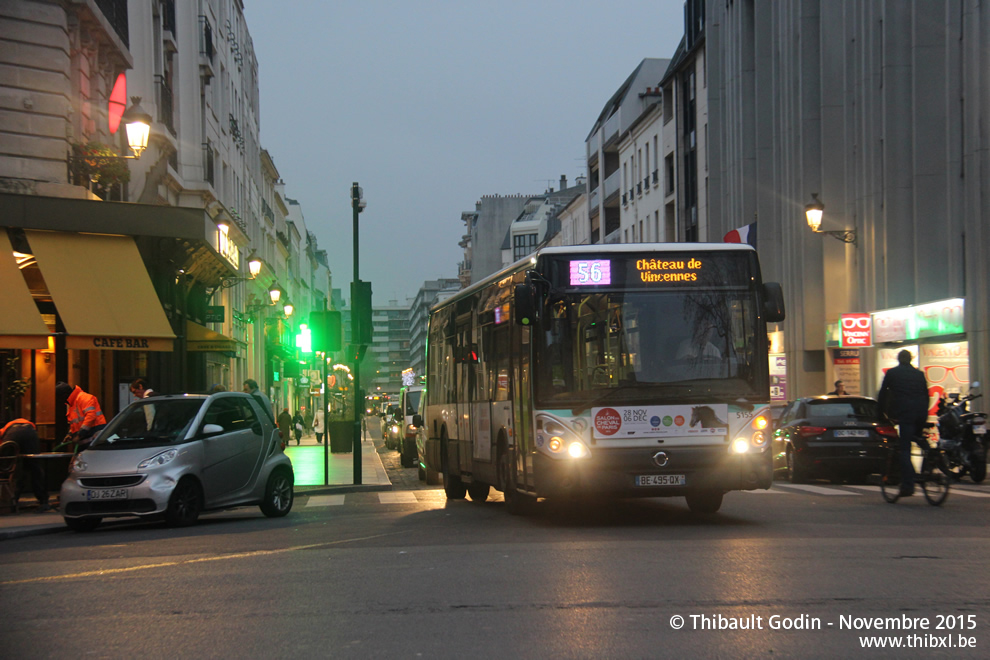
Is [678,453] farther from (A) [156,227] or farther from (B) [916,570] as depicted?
(A) [156,227]

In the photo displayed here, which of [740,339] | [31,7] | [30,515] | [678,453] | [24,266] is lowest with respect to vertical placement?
[30,515]

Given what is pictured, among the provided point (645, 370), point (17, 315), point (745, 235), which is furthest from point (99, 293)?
point (745, 235)

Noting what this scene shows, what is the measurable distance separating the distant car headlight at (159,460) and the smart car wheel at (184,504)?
0.30 metres

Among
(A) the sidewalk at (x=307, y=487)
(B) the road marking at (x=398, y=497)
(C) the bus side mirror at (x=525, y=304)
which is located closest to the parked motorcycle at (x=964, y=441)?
(B) the road marking at (x=398, y=497)

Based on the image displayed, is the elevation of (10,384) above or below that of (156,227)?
below

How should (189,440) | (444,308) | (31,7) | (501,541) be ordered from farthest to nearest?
1. (31,7)
2. (444,308)
3. (189,440)
4. (501,541)

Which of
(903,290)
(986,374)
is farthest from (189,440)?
(903,290)

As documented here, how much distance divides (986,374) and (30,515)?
59.0 feet

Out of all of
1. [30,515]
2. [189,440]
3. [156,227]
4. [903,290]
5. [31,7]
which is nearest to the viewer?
[189,440]

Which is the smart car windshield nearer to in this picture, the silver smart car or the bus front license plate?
the silver smart car

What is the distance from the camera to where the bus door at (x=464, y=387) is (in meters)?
16.2

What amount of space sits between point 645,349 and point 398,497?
780 cm

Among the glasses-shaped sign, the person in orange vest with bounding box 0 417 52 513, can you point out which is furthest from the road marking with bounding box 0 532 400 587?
the glasses-shaped sign

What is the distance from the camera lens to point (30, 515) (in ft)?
54.7
